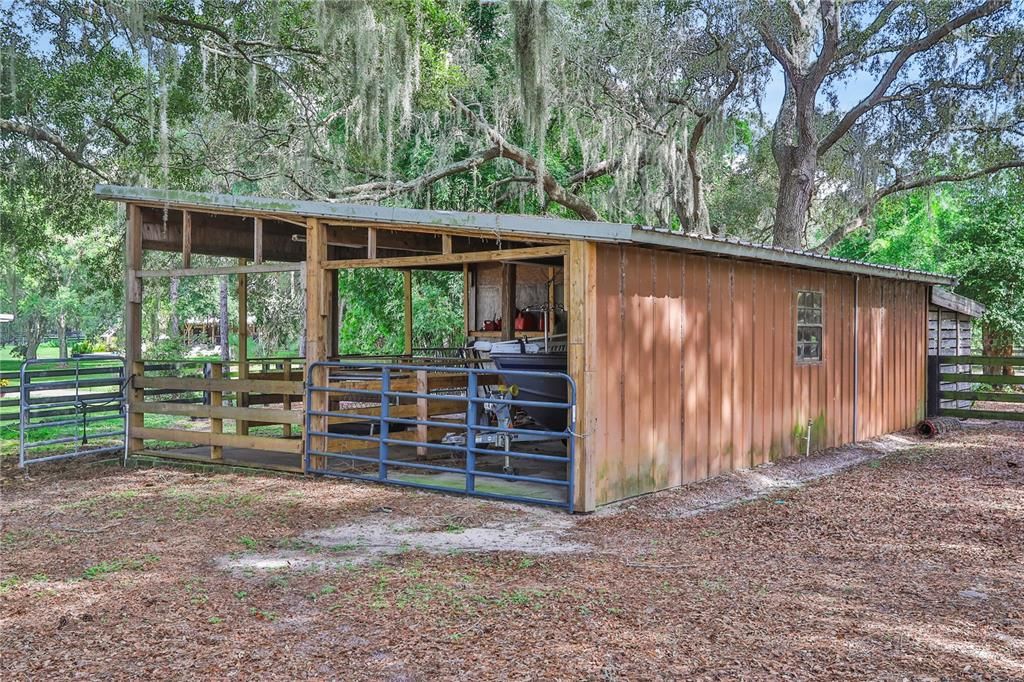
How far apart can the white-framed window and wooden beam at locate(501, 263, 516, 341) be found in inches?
143

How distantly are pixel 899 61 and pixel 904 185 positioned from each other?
8.85 feet

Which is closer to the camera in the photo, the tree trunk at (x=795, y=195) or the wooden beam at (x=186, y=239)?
the wooden beam at (x=186, y=239)

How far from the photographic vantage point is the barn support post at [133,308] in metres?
9.31

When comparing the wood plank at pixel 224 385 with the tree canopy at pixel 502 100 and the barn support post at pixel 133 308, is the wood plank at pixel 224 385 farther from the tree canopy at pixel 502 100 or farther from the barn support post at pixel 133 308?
the tree canopy at pixel 502 100

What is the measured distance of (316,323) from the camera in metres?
8.38

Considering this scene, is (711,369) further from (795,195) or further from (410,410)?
(795,195)

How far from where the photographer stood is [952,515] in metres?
6.88

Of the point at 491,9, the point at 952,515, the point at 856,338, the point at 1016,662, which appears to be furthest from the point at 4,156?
the point at 1016,662

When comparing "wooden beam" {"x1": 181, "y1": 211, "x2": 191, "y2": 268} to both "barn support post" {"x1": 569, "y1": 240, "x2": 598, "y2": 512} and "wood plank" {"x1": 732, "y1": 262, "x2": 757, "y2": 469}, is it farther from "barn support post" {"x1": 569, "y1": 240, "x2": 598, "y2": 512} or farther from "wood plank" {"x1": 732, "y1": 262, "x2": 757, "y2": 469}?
"wood plank" {"x1": 732, "y1": 262, "x2": 757, "y2": 469}

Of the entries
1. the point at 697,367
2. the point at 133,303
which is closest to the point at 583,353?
the point at 697,367

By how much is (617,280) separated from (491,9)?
10749mm

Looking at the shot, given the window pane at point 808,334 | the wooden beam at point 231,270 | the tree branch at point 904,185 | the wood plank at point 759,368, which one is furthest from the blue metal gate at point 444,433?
the tree branch at point 904,185

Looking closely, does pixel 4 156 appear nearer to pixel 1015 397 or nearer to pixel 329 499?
pixel 329 499

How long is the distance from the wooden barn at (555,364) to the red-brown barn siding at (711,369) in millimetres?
22
